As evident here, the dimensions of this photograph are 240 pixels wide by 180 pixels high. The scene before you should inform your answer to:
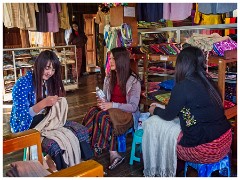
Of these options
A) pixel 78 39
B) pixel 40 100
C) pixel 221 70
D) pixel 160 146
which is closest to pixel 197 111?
pixel 160 146

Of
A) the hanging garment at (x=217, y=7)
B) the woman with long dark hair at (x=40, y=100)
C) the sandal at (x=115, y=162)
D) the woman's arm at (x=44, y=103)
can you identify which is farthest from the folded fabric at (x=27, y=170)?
the hanging garment at (x=217, y=7)

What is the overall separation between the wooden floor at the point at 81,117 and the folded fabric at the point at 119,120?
14.2 inches

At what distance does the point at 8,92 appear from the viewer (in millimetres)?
5898

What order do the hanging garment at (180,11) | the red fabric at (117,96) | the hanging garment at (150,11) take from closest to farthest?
the red fabric at (117,96)
the hanging garment at (180,11)
the hanging garment at (150,11)

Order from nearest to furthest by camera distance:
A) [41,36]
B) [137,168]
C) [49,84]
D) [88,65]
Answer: [49,84], [137,168], [41,36], [88,65]

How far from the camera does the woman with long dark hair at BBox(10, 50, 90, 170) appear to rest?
222cm

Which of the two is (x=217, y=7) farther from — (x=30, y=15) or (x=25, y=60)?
(x=25, y=60)

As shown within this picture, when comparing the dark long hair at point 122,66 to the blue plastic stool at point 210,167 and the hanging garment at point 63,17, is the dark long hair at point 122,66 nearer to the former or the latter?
the blue plastic stool at point 210,167

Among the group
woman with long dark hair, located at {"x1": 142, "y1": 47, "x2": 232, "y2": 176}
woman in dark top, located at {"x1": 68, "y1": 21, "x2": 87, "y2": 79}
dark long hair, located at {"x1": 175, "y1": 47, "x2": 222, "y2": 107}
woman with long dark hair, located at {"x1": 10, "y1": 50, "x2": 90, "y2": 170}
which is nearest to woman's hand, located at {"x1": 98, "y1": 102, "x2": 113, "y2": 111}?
woman with long dark hair, located at {"x1": 10, "y1": 50, "x2": 90, "y2": 170}

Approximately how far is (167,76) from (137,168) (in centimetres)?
140

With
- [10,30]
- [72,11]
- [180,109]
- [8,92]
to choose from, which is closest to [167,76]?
[180,109]

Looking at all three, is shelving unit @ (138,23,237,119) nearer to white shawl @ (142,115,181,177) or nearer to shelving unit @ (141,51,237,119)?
shelving unit @ (141,51,237,119)

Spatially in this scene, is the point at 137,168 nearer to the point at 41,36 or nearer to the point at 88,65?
the point at 41,36

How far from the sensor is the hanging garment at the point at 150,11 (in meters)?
3.92
